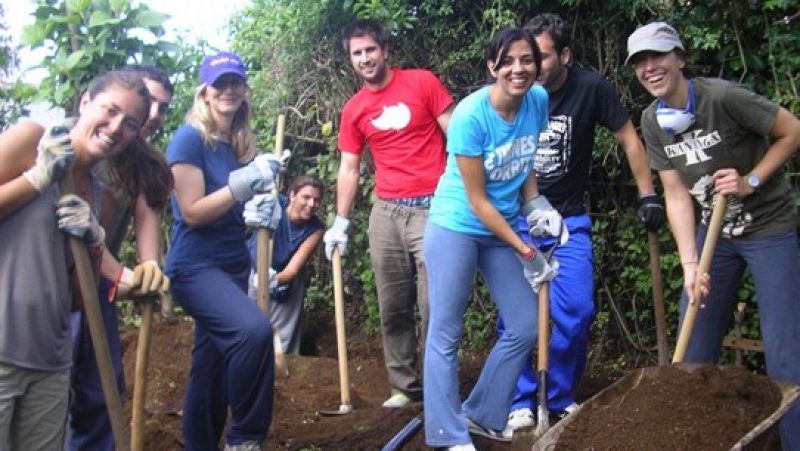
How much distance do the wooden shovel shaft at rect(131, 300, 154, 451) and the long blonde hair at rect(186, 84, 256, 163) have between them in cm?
85

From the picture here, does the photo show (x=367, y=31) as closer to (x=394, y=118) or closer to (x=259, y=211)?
(x=394, y=118)

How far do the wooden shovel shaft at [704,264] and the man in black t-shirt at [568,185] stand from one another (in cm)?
60

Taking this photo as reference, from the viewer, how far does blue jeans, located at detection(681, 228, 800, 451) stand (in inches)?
144

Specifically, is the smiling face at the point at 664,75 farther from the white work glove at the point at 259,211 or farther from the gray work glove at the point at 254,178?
the white work glove at the point at 259,211

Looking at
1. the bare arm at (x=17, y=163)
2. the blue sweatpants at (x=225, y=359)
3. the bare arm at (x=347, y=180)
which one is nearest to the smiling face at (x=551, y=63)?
the bare arm at (x=347, y=180)

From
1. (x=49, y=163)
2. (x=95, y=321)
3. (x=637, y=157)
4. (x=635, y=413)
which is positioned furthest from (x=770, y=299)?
(x=49, y=163)

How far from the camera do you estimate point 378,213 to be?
522cm

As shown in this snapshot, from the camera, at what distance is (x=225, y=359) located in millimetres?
3977

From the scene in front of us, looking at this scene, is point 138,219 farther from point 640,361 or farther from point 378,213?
point 640,361

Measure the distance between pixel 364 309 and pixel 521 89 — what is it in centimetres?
343

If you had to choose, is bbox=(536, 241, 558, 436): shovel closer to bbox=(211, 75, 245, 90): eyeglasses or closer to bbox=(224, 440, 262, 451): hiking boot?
bbox=(224, 440, 262, 451): hiking boot

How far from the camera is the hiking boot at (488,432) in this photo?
4117mm

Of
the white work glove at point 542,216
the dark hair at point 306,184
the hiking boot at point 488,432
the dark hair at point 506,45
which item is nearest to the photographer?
the dark hair at point 506,45

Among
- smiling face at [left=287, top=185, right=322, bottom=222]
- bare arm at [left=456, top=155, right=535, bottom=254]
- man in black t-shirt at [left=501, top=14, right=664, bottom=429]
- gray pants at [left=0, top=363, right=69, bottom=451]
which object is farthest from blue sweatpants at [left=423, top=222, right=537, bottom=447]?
smiling face at [left=287, top=185, right=322, bottom=222]
